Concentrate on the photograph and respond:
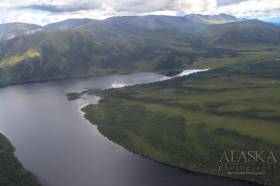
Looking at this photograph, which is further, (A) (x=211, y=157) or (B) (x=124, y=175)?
(A) (x=211, y=157)

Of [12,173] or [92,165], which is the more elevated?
[12,173]

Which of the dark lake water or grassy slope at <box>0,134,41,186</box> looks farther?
grassy slope at <box>0,134,41,186</box>

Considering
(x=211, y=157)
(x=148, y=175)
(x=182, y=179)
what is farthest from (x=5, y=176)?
(x=211, y=157)

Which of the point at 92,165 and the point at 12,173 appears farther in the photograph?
the point at 92,165

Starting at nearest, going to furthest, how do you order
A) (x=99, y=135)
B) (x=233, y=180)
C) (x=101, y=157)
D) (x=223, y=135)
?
(x=233, y=180) → (x=101, y=157) → (x=223, y=135) → (x=99, y=135)

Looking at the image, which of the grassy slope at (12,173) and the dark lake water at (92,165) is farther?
the grassy slope at (12,173)

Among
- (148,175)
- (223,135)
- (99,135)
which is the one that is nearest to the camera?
(148,175)

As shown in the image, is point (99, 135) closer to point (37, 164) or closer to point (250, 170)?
point (37, 164)
